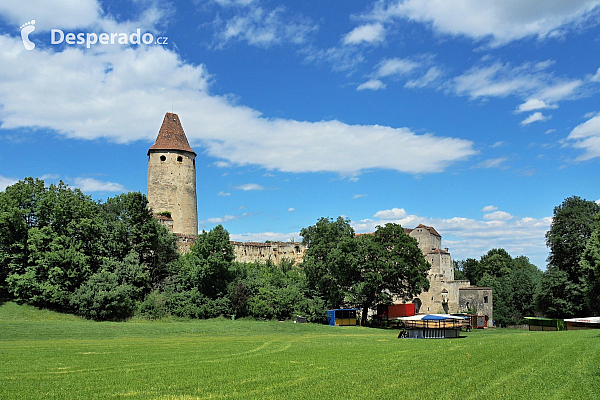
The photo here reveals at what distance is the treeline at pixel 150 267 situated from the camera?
3781 centimetres

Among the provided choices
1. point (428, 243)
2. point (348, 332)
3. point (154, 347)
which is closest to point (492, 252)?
point (428, 243)

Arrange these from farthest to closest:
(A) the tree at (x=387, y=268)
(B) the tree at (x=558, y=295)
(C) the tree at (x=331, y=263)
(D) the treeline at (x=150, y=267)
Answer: (B) the tree at (x=558, y=295)
(C) the tree at (x=331, y=263)
(A) the tree at (x=387, y=268)
(D) the treeline at (x=150, y=267)

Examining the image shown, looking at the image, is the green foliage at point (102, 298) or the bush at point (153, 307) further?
the bush at point (153, 307)

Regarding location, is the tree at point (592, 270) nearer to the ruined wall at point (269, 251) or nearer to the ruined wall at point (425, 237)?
the ruined wall at point (425, 237)

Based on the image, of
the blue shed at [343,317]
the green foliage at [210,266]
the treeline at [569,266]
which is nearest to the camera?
the green foliage at [210,266]

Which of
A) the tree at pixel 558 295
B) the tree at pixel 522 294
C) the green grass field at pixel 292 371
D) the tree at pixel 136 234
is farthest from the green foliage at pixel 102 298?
the tree at pixel 522 294

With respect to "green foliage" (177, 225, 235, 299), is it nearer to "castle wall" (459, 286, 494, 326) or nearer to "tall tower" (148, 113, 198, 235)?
"tall tower" (148, 113, 198, 235)

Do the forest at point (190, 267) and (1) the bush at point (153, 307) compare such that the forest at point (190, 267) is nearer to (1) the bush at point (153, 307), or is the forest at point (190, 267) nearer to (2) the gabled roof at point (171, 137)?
(1) the bush at point (153, 307)

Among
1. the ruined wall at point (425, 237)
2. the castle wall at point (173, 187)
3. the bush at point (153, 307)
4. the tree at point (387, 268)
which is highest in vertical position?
the castle wall at point (173, 187)

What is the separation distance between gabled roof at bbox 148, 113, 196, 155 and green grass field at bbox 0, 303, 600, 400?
38143 mm

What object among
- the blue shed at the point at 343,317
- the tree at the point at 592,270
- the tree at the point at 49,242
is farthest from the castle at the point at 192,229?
the blue shed at the point at 343,317

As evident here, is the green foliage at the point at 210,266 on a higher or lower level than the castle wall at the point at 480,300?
higher

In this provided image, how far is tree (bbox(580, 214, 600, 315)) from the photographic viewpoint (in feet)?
127

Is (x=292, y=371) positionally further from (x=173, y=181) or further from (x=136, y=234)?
(x=173, y=181)
